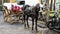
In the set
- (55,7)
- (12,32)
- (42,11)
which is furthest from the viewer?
(42,11)

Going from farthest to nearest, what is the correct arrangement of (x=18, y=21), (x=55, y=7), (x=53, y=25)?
(x=18, y=21), (x=55, y=7), (x=53, y=25)

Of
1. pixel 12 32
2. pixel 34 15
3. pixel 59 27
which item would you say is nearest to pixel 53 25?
pixel 59 27

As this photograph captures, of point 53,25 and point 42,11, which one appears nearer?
point 53,25

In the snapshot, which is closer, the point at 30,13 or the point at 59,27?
the point at 59,27

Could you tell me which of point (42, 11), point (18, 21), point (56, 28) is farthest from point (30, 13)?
point (18, 21)

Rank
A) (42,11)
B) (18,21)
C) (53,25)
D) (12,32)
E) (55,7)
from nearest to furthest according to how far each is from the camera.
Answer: (53,25) → (12,32) → (55,7) → (42,11) → (18,21)

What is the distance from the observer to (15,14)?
8195 millimetres

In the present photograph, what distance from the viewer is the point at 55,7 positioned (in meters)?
7.37

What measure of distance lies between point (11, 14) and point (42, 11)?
4.99 ft

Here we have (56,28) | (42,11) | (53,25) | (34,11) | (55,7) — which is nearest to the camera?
(56,28)

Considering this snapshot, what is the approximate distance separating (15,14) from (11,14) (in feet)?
1.00

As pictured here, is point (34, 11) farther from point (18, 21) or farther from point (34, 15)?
point (18, 21)

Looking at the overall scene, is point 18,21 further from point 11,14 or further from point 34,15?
point 34,15

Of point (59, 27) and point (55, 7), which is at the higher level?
point (55, 7)
